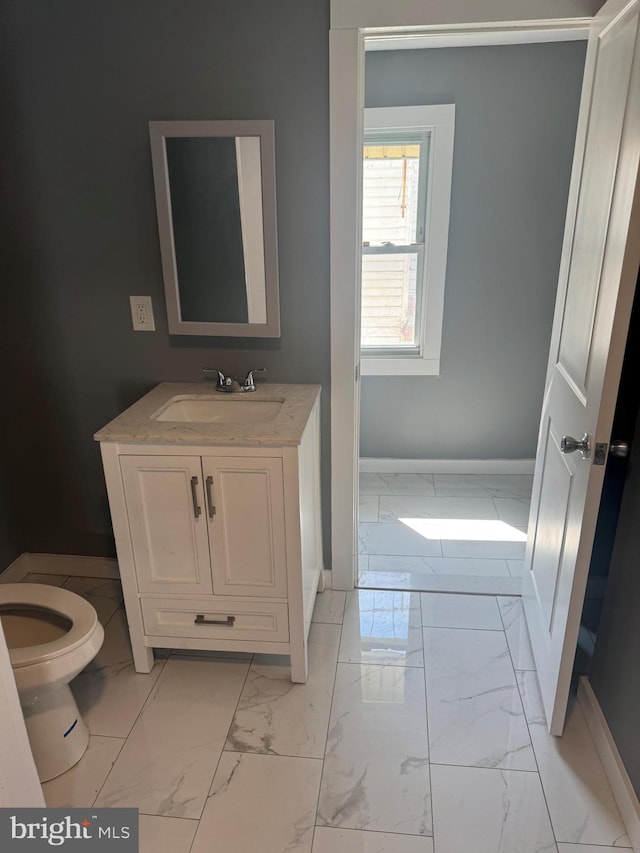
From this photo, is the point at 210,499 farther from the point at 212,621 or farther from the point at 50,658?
the point at 50,658

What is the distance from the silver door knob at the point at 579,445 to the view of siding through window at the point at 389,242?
187cm

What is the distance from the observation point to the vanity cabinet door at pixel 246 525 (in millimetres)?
1731

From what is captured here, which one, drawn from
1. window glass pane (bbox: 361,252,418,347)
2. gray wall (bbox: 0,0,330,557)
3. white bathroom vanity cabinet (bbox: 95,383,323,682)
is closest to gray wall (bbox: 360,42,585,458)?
window glass pane (bbox: 361,252,418,347)

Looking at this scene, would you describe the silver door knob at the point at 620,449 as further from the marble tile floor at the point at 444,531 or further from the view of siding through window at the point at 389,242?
the view of siding through window at the point at 389,242

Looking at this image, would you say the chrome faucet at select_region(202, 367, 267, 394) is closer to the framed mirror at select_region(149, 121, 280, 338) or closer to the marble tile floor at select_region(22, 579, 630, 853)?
the framed mirror at select_region(149, 121, 280, 338)

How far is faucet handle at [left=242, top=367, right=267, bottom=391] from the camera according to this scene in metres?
2.10

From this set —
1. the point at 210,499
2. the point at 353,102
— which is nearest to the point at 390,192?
the point at 353,102

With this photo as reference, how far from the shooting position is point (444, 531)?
2.90 m

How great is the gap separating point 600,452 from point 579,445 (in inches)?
3.0

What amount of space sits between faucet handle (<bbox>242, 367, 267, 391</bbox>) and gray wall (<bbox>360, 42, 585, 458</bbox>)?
130 centimetres

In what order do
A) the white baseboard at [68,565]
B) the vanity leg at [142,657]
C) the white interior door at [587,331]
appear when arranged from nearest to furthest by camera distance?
the white interior door at [587,331] → the vanity leg at [142,657] → the white baseboard at [68,565]

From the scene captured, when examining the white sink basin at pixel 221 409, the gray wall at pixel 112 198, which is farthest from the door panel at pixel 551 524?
the white sink basin at pixel 221 409

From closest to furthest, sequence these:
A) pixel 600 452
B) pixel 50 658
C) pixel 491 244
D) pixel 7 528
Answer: pixel 600 452 < pixel 50 658 < pixel 7 528 < pixel 491 244

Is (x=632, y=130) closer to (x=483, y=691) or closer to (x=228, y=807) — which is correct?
(x=483, y=691)
